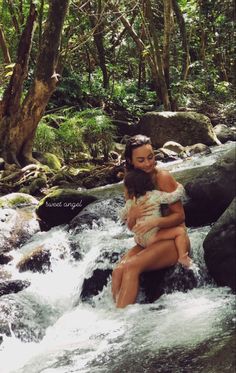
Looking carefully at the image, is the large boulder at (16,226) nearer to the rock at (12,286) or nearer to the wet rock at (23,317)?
the rock at (12,286)

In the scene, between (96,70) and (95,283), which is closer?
(95,283)

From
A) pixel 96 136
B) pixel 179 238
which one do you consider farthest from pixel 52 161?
pixel 179 238

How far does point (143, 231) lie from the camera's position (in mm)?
4414

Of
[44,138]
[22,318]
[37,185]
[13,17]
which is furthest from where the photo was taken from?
[13,17]

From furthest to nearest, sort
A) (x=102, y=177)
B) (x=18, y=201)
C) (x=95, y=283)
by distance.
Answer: (x=102, y=177), (x=18, y=201), (x=95, y=283)

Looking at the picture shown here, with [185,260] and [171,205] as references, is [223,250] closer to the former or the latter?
[185,260]

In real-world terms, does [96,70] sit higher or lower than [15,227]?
higher

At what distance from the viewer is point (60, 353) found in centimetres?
380

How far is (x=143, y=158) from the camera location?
4.24 m

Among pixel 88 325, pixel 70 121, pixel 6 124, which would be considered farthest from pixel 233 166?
pixel 70 121

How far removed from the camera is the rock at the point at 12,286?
217 inches

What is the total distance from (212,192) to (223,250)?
1492mm

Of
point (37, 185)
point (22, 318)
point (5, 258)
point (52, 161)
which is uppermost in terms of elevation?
point (52, 161)

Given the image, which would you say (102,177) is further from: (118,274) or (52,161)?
(118,274)
